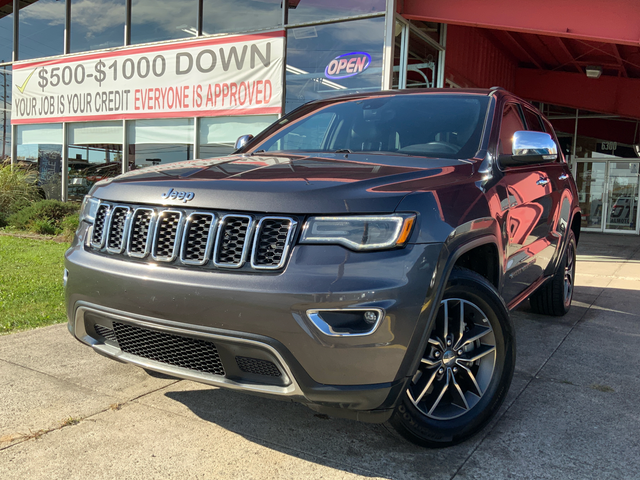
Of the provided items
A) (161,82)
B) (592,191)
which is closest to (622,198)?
Answer: (592,191)

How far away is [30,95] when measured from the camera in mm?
14211

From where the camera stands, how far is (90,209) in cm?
267

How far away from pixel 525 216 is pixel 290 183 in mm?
1752

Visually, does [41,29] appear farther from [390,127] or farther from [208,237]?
[208,237]

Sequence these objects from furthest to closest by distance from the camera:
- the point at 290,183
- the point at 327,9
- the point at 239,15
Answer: the point at 239,15 < the point at 327,9 < the point at 290,183

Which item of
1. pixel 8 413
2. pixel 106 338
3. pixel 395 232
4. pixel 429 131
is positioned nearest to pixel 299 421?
pixel 106 338

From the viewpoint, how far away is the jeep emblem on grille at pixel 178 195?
2238 millimetres

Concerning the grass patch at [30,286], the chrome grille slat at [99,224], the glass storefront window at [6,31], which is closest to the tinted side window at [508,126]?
the chrome grille slat at [99,224]

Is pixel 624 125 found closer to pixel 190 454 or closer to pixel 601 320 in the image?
pixel 601 320

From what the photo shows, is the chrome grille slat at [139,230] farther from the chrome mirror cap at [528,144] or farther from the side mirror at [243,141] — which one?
the chrome mirror cap at [528,144]

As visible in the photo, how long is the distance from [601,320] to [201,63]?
29.6 feet

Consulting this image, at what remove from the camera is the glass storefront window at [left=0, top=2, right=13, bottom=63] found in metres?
14.9

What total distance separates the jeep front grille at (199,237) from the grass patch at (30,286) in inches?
86.7

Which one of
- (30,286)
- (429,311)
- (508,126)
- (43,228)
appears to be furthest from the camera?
(43,228)
